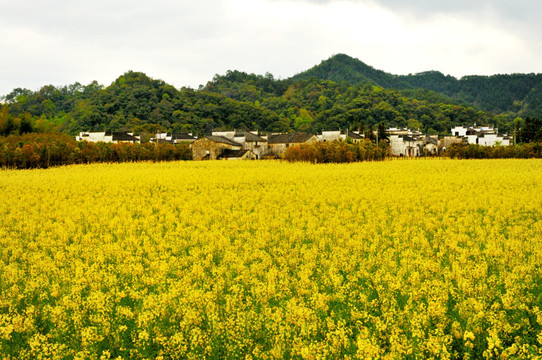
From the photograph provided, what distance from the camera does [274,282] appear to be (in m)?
8.33

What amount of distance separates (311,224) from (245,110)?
469 ft

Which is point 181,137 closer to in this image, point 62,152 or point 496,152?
point 62,152

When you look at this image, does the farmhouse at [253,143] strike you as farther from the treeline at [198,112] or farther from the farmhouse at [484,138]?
the farmhouse at [484,138]

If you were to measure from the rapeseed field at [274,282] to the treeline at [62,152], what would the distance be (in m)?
34.9

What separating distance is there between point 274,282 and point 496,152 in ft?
240

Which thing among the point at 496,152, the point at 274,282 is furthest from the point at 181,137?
the point at 274,282

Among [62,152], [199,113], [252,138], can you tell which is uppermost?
[199,113]

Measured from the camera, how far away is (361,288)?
829cm

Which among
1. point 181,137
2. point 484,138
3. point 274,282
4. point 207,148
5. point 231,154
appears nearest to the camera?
point 274,282

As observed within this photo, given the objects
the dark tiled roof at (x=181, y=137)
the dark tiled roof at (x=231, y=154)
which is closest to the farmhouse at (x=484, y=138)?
the dark tiled roof at (x=231, y=154)

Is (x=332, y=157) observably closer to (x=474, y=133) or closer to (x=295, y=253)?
(x=295, y=253)

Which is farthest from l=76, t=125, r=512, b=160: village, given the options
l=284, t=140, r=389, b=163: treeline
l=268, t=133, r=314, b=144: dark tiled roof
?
l=284, t=140, r=389, b=163: treeline

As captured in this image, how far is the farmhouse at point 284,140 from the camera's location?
100m

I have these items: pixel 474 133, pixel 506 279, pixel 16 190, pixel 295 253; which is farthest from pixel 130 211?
pixel 474 133
